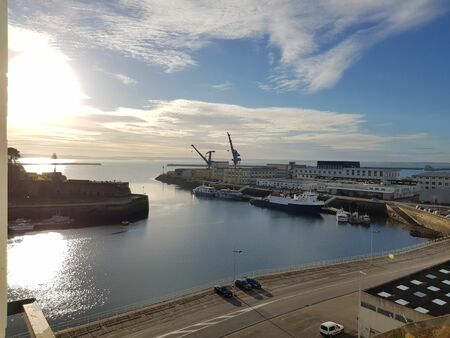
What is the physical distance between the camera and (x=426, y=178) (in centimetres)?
4050

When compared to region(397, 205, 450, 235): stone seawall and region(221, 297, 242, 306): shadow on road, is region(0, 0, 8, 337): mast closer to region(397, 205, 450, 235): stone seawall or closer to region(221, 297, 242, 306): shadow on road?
region(221, 297, 242, 306): shadow on road

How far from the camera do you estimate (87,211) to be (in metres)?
26.6

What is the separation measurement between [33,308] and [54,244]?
18.9 meters

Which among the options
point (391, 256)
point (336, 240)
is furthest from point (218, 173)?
point (391, 256)

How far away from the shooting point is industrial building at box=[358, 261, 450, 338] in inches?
263

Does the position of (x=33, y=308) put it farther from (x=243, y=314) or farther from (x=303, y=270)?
(x=303, y=270)

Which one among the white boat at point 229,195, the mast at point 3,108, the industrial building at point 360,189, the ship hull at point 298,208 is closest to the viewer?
the mast at point 3,108

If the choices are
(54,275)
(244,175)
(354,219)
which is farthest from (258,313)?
(244,175)

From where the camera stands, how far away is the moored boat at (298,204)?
3181 centimetres

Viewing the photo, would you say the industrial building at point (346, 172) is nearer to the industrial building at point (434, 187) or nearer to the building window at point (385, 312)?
the industrial building at point (434, 187)

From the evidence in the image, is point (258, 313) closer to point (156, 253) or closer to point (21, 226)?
point (156, 253)

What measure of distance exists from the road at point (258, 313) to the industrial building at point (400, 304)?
74 cm

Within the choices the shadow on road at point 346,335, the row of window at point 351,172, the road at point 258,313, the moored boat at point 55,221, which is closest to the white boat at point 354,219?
the road at point 258,313

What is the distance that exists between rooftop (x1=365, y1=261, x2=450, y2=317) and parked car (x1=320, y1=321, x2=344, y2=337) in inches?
37.0
